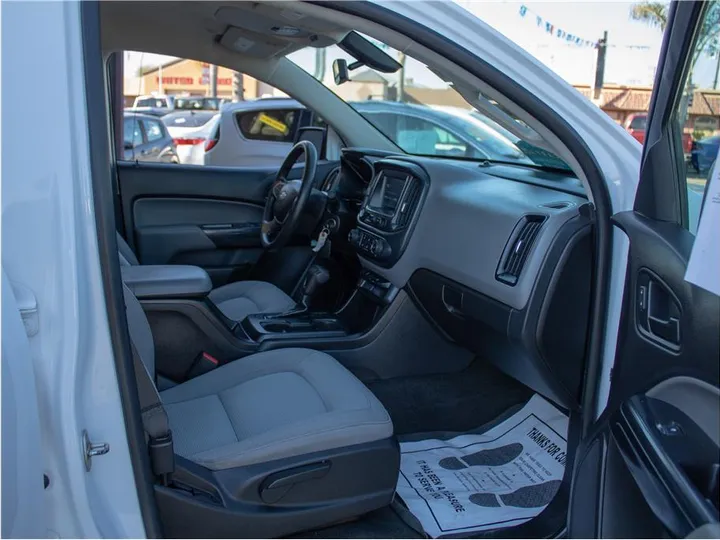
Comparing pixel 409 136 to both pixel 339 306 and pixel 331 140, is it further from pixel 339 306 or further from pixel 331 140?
pixel 339 306

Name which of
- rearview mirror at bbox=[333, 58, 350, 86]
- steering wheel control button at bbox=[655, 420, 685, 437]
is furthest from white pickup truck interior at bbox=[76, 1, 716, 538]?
steering wheel control button at bbox=[655, 420, 685, 437]

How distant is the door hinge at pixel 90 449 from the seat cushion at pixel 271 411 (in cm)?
42

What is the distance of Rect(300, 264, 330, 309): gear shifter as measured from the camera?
9.87 ft

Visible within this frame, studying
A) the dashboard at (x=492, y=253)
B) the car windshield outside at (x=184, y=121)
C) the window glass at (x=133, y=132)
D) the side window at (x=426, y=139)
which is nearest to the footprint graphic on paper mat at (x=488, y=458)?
the dashboard at (x=492, y=253)

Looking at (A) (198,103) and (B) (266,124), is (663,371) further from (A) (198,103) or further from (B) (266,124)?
(A) (198,103)

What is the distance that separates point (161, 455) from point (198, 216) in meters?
2.37

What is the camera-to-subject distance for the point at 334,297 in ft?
10.2

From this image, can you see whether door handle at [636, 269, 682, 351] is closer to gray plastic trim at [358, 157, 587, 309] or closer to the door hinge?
gray plastic trim at [358, 157, 587, 309]

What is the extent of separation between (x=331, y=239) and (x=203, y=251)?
0.80 metres

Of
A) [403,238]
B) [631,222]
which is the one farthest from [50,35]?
[403,238]

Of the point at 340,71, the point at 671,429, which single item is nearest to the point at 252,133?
the point at 340,71

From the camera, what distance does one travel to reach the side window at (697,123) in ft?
4.11

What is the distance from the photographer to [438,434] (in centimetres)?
243

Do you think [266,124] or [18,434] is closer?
[18,434]
